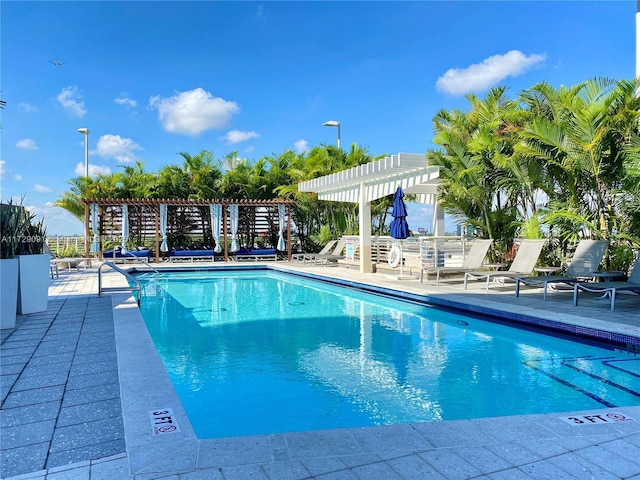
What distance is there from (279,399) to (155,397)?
1.34 m

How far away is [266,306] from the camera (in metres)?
9.62

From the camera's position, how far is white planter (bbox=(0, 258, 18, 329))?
18.2 ft

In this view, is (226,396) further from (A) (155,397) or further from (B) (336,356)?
(B) (336,356)

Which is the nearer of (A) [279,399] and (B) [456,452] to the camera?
(B) [456,452]

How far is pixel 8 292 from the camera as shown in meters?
5.63

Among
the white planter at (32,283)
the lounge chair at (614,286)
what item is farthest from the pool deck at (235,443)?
the lounge chair at (614,286)

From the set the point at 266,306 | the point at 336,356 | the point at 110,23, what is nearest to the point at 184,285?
the point at 266,306

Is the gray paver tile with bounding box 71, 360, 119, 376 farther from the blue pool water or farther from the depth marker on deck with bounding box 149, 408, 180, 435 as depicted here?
the depth marker on deck with bounding box 149, 408, 180, 435

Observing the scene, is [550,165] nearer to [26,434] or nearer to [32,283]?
[32,283]

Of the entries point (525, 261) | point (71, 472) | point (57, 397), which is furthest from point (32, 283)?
point (525, 261)

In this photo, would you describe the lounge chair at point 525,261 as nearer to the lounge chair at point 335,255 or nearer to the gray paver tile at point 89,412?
the gray paver tile at point 89,412

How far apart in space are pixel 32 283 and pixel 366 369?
4.89 meters

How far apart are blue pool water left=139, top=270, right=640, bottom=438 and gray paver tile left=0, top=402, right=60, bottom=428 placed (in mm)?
1095

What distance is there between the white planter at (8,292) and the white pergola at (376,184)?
7.72 meters
